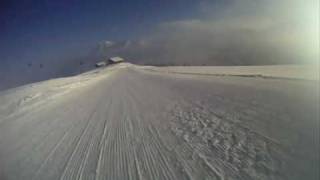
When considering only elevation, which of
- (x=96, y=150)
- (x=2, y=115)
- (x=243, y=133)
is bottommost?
(x=2, y=115)

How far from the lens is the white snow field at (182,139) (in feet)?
23.5

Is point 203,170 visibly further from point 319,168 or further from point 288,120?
point 288,120

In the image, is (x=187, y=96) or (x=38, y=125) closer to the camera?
(x=38, y=125)

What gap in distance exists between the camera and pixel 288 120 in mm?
9523

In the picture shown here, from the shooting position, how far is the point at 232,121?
1054 cm

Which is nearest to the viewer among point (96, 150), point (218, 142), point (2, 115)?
point (218, 142)

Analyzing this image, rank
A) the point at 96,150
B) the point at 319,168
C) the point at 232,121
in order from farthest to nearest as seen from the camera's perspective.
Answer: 1. the point at 232,121
2. the point at 96,150
3. the point at 319,168

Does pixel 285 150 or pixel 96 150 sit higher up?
pixel 285 150

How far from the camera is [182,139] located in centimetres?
938

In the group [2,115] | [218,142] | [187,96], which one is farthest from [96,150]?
[2,115]

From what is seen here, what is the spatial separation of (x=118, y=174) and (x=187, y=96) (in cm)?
955

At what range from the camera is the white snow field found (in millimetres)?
7170

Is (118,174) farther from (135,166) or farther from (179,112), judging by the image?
(179,112)

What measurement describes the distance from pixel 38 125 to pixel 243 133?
8925 millimetres
